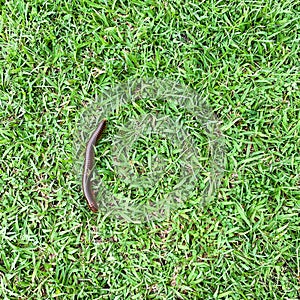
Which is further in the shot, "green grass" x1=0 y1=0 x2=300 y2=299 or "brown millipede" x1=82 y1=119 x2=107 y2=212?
"brown millipede" x1=82 y1=119 x2=107 y2=212

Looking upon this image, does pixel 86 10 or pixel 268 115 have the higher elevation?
pixel 86 10

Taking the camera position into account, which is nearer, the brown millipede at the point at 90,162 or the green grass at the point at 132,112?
the green grass at the point at 132,112

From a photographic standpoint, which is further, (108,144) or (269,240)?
(108,144)

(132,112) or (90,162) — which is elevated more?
(132,112)

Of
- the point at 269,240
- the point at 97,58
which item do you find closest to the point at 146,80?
the point at 97,58

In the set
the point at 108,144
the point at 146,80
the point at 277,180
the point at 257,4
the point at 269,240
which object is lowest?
the point at 269,240

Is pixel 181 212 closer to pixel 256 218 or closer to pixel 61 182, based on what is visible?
pixel 256 218

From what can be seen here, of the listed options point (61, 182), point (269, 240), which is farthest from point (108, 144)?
point (269, 240)
